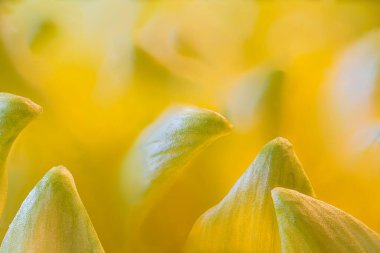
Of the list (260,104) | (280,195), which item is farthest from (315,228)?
(260,104)

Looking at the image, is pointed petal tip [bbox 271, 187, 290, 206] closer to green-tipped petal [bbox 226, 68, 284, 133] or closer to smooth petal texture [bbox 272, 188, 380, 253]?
smooth petal texture [bbox 272, 188, 380, 253]

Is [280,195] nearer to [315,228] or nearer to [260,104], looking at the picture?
[315,228]

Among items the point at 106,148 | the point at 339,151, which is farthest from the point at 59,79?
the point at 339,151

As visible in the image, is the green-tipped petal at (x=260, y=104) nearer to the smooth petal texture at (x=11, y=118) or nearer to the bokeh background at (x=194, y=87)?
the bokeh background at (x=194, y=87)

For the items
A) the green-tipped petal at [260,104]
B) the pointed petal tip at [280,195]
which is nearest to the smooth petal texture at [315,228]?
the pointed petal tip at [280,195]

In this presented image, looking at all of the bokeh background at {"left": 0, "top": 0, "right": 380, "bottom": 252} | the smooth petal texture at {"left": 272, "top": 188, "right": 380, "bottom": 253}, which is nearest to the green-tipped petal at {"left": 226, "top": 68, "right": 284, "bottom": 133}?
the bokeh background at {"left": 0, "top": 0, "right": 380, "bottom": 252}

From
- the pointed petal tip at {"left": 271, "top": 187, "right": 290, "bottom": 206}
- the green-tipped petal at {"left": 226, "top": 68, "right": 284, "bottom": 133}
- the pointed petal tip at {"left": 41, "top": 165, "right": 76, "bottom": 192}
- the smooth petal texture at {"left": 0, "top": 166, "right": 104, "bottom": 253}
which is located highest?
the green-tipped petal at {"left": 226, "top": 68, "right": 284, "bottom": 133}
